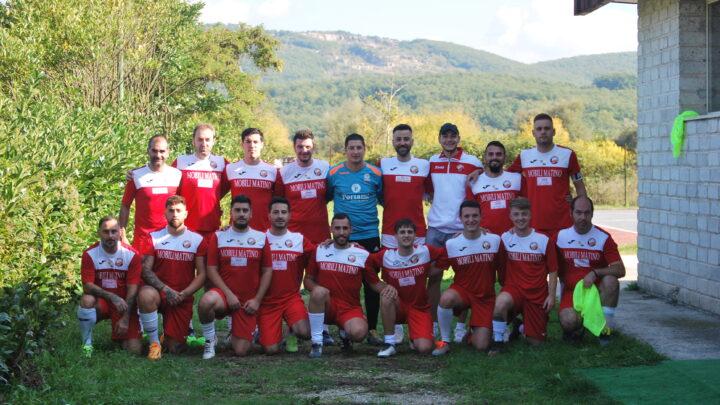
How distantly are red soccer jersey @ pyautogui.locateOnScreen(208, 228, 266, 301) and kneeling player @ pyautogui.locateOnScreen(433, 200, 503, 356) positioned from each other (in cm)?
168

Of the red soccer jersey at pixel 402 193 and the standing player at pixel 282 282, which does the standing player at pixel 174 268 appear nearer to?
the standing player at pixel 282 282

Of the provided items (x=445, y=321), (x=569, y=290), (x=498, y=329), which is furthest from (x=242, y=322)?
(x=569, y=290)

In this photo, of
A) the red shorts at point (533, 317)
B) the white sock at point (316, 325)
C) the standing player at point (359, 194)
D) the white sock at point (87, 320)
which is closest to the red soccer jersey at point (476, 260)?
the red shorts at point (533, 317)

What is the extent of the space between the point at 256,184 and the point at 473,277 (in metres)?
2.24

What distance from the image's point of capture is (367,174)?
916 cm

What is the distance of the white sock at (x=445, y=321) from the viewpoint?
8562 mm

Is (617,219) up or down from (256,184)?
down

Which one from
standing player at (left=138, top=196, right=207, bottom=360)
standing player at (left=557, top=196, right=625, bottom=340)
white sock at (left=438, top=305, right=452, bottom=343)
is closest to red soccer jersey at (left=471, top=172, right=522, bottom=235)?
standing player at (left=557, top=196, right=625, bottom=340)

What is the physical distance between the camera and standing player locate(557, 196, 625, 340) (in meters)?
8.40

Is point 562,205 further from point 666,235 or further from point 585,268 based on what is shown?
point 666,235

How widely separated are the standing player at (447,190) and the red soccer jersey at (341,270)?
0.73 meters

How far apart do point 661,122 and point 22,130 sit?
724cm

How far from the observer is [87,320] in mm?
8273

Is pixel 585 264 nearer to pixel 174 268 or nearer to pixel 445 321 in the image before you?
pixel 445 321
